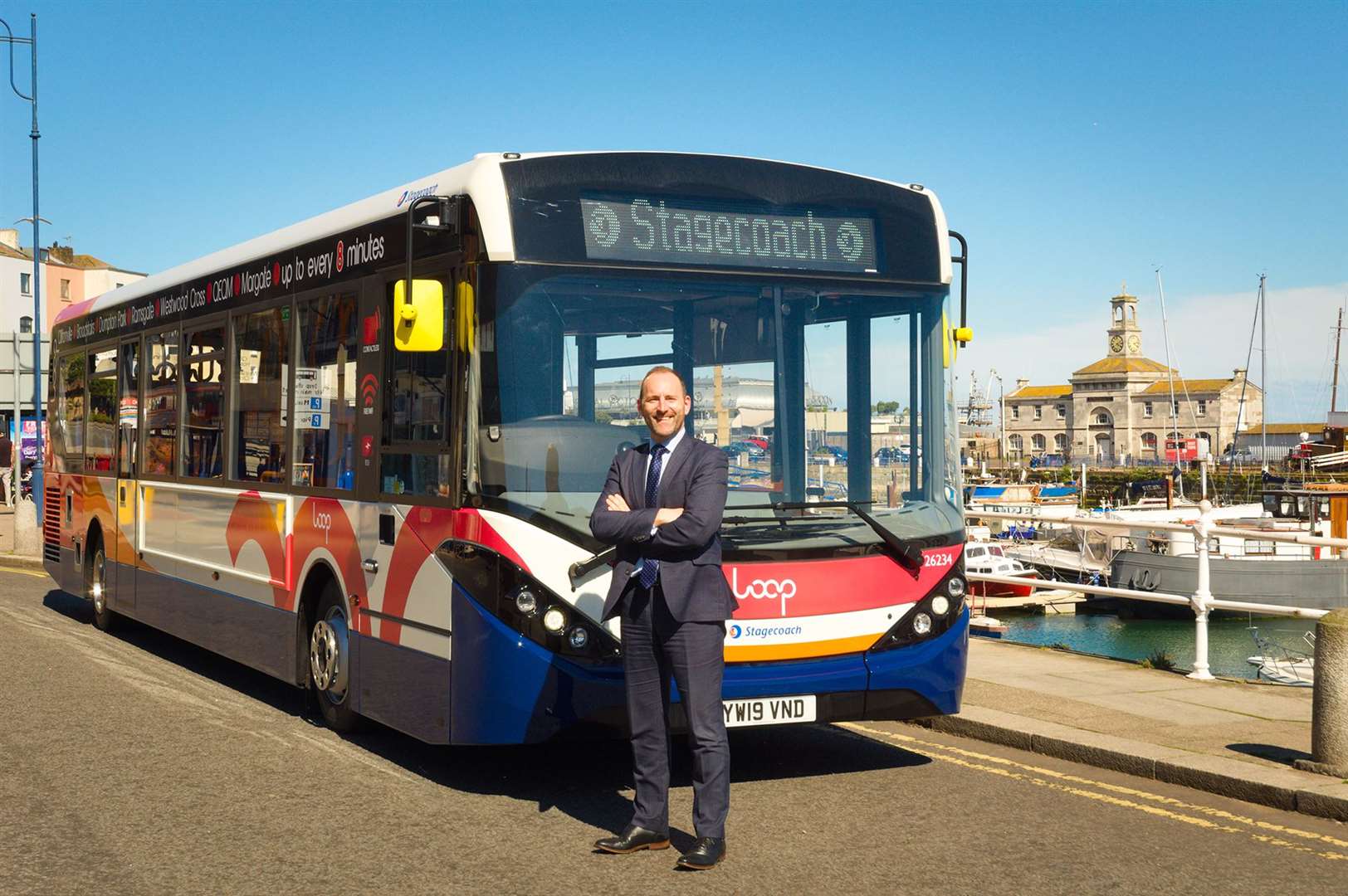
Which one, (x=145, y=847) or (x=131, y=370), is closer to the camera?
(x=145, y=847)

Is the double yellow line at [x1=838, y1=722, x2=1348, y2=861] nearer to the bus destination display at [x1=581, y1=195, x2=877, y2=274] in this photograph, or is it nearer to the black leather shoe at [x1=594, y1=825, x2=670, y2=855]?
the black leather shoe at [x1=594, y1=825, x2=670, y2=855]

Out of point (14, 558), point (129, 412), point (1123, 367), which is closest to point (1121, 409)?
point (1123, 367)

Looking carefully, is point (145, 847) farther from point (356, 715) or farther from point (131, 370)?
point (131, 370)

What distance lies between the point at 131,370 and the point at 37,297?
1975cm

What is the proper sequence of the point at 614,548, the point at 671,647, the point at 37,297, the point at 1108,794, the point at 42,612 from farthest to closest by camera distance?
1. the point at 37,297
2. the point at 42,612
3. the point at 1108,794
4. the point at 614,548
5. the point at 671,647

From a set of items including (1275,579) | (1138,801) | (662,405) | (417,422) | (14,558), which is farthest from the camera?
(1275,579)

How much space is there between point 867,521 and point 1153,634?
1638 inches

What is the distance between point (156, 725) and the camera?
904 centimetres

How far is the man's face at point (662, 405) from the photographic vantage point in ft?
19.5

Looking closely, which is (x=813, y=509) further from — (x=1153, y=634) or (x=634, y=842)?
(x=1153, y=634)

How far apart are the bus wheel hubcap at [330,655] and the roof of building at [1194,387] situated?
533 ft

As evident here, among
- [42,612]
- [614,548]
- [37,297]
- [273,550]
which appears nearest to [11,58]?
[37,297]

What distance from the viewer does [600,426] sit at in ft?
22.9

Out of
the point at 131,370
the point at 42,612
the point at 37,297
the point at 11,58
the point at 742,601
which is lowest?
the point at 42,612
